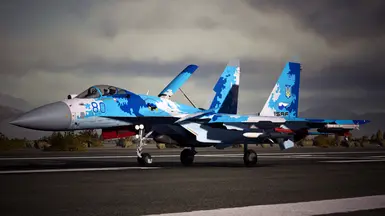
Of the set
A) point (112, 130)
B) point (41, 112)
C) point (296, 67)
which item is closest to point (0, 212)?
point (41, 112)

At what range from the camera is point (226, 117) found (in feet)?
64.1

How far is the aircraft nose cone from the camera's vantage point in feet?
54.8

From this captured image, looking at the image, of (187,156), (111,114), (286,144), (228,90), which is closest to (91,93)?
(111,114)

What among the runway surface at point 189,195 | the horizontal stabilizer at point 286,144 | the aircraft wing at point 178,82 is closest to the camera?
the runway surface at point 189,195

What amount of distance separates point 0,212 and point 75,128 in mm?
10184

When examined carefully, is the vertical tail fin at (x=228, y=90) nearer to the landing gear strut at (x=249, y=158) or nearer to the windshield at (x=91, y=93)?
the landing gear strut at (x=249, y=158)

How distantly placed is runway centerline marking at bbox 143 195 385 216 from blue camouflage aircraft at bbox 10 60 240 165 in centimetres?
1037

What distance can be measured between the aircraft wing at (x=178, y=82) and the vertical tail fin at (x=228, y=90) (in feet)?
5.78

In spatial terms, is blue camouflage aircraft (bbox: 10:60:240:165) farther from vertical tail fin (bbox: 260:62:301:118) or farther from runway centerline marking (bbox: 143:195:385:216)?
runway centerline marking (bbox: 143:195:385:216)

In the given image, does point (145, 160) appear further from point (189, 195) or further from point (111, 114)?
point (189, 195)

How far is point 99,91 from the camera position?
19.0 metres

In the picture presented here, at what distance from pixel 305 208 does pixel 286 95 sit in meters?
16.1

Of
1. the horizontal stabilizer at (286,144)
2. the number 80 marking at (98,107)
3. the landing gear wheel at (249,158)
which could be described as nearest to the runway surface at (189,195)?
the number 80 marking at (98,107)

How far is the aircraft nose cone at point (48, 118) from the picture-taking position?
16694mm
